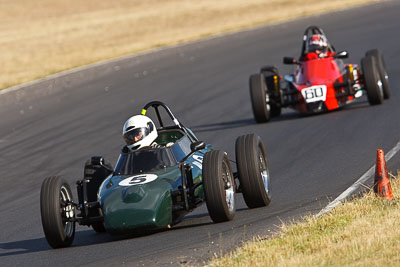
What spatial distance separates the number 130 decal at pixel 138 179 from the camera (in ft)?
31.9

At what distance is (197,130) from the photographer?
60.7 ft

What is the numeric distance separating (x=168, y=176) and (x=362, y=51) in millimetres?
18600

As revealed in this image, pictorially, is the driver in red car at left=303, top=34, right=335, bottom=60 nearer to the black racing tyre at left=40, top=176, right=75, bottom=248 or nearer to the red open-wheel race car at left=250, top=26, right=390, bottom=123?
the red open-wheel race car at left=250, top=26, right=390, bottom=123

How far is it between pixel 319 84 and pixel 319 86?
0.29ft

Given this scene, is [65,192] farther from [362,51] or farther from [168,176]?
[362,51]

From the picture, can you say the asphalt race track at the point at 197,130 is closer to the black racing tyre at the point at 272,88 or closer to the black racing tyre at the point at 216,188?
the black racing tyre at the point at 216,188

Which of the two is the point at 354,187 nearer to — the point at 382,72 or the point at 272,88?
the point at 272,88

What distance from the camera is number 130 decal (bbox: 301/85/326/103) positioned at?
17655 millimetres

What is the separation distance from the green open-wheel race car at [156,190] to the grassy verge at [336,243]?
1.20 m

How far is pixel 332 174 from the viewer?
12.5 meters

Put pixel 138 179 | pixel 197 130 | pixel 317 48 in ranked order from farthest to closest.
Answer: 1. pixel 317 48
2. pixel 197 130
3. pixel 138 179

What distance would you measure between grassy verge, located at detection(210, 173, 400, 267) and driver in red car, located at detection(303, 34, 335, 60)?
9780mm

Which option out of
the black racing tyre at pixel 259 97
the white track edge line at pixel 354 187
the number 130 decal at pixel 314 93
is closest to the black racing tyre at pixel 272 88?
the black racing tyre at pixel 259 97

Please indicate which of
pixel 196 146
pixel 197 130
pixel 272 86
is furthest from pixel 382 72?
pixel 196 146
